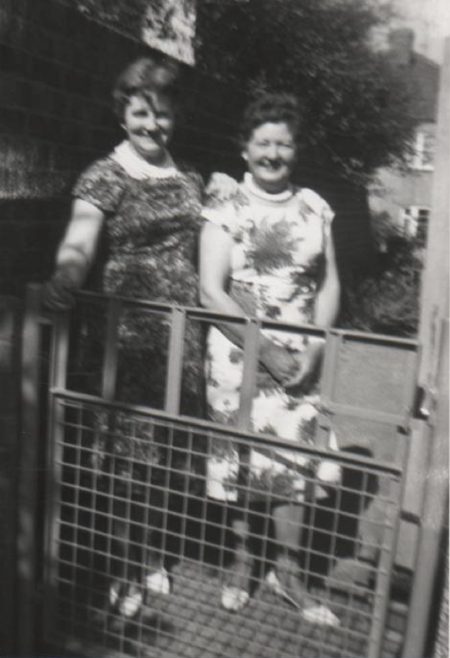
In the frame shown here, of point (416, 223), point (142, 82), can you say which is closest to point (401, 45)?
point (416, 223)

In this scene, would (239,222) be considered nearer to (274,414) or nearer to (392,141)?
(274,414)

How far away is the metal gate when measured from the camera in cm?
171

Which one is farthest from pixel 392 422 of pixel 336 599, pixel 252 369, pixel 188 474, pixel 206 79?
pixel 206 79

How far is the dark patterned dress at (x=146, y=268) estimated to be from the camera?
215 centimetres

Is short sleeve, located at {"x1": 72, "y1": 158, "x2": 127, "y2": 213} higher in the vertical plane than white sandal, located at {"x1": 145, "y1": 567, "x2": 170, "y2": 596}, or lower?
higher

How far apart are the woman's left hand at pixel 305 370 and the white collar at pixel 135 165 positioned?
68cm

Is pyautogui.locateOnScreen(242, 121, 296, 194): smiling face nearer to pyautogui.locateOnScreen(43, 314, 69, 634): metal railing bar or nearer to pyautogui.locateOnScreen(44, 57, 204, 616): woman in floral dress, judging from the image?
pyautogui.locateOnScreen(44, 57, 204, 616): woman in floral dress

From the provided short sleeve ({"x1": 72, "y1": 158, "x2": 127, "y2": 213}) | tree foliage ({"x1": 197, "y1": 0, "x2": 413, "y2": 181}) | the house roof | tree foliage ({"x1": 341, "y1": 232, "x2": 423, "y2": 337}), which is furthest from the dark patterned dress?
tree foliage ({"x1": 341, "y1": 232, "x2": 423, "y2": 337})

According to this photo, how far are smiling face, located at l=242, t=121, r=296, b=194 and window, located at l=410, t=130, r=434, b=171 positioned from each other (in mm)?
1569

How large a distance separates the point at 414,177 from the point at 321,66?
0.68 metres

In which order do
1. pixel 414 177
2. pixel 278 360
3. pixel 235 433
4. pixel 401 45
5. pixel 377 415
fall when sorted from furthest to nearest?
pixel 414 177
pixel 401 45
pixel 278 360
pixel 235 433
pixel 377 415

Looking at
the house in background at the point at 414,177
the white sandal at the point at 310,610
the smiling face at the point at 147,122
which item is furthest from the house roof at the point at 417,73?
the white sandal at the point at 310,610

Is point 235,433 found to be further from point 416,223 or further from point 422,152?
point 422,152

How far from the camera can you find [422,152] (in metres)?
3.63
